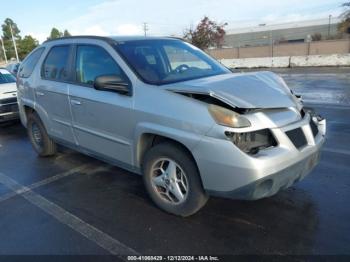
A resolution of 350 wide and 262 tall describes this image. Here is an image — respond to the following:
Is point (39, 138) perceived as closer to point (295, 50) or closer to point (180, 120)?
point (180, 120)

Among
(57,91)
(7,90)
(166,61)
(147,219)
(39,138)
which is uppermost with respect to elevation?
(166,61)

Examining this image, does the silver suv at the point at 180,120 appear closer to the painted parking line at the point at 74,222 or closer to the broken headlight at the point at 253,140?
the broken headlight at the point at 253,140

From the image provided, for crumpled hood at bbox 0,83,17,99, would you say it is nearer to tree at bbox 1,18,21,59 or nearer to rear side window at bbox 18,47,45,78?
rear side window at bbox 18,47,45,78

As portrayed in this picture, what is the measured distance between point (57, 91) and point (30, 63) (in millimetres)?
1346

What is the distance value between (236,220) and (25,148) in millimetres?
4650

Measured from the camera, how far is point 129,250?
3.07 meters

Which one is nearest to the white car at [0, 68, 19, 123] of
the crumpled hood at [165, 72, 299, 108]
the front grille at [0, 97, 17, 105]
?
the front grille at [0, 97, 17, 105]

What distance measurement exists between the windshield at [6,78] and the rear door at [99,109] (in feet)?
18.0

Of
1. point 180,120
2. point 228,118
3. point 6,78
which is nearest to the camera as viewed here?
point 228,118

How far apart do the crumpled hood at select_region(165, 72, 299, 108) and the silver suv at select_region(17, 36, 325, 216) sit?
11mm

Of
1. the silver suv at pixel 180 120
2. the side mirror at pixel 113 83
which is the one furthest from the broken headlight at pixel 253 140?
the side mirror at pixel 113 83

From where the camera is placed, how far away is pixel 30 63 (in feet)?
18.7

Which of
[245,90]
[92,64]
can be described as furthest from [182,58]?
[245,90]

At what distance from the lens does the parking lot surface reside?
10.2 ft
